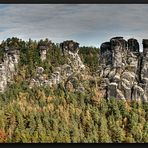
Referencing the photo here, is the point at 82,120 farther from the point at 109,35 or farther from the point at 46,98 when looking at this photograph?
the point at 109,35

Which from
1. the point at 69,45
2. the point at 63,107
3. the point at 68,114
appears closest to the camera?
the point at 69,45

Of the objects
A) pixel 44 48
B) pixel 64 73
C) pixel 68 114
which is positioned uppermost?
pixel 44 48

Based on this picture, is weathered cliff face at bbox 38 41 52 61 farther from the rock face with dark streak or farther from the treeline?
the treeline

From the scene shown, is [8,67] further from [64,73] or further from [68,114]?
[68,114]

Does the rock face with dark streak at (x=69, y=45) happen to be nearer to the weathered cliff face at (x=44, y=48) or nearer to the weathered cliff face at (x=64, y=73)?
the weathered cliff face at (x=64, y=73)

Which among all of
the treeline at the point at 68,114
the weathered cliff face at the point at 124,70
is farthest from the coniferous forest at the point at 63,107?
the weathered cliff face at the point at 124,70

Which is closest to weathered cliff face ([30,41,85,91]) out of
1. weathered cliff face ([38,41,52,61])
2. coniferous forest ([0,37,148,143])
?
coniferous forest ([0,37,148,143])

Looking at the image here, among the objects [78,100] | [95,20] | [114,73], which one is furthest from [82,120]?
[95,20]

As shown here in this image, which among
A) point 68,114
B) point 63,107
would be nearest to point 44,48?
point 63,107
